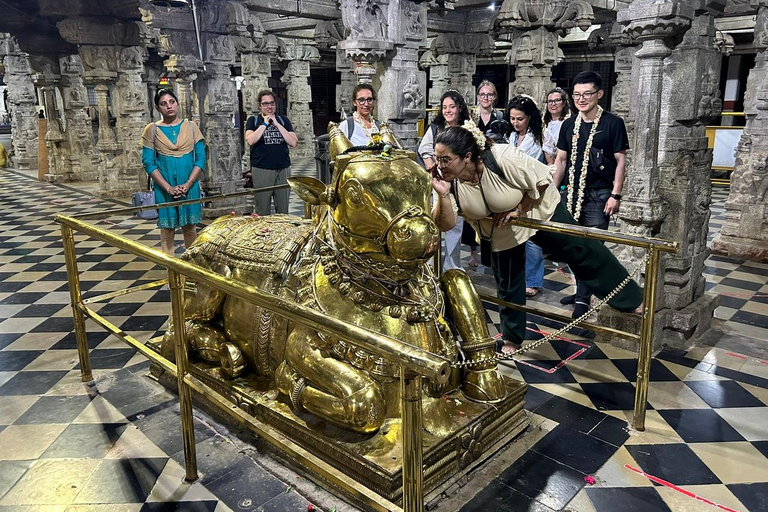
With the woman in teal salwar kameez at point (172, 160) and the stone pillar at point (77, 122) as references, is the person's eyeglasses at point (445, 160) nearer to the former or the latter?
the woman in teal salwar kameez at point (172, 160)

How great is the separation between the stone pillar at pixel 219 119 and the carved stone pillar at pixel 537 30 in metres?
4.14

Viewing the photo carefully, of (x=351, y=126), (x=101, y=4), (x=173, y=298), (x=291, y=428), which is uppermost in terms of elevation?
(x=101, y=4)

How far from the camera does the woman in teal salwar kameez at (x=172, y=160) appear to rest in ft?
18.0

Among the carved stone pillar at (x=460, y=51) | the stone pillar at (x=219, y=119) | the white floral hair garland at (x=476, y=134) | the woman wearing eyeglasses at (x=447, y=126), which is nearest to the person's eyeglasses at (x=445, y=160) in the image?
the white floral hair garland at (x=476, y=134)

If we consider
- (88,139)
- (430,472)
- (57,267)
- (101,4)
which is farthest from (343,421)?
(88,139)

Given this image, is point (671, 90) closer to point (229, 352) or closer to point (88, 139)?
point (229, 352)

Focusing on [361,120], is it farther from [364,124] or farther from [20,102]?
[20,102]

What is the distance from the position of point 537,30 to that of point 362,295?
24.6 feet

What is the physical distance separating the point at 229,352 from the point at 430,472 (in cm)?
128

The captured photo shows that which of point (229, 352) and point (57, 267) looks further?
point (57, 267)

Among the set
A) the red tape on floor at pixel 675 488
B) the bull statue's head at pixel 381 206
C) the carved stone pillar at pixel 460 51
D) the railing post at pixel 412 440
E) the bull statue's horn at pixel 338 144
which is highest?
the carved stone pillar at pixel 460 51

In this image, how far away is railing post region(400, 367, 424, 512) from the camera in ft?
5.55

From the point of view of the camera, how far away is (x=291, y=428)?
2.77 metres

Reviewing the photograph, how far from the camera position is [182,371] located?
2.73 metres
